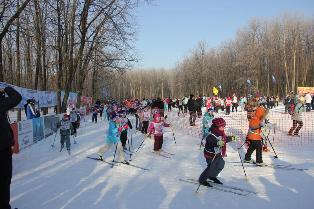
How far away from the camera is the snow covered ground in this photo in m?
8.30

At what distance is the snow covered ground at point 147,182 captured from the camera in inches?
327

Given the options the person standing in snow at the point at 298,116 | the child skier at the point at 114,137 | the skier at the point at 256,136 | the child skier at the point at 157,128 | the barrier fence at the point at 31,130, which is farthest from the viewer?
the person standing in snow at the point at 298,116

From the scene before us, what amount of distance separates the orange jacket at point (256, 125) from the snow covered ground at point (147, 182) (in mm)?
953

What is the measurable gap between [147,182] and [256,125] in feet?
13.4

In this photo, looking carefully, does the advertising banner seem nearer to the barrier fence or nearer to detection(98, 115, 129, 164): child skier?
the barrier fence

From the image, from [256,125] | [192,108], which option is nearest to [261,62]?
[192,108]

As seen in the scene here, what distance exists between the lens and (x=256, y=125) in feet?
40.6

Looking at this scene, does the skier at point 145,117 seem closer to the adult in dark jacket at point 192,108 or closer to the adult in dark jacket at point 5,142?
the adult in dark jacket at point 192,108

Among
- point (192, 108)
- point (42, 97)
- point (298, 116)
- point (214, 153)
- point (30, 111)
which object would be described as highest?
point (42, 97)

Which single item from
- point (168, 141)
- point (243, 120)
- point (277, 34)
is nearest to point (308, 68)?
point (277, 34)

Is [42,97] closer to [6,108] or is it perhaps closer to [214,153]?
[214,153]

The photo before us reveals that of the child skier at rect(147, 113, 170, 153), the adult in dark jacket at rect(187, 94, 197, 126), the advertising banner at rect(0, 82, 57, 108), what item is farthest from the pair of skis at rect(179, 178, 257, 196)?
the adult in dark jacket at rect(187, 94, 197, 126)

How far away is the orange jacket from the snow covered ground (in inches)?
37.5

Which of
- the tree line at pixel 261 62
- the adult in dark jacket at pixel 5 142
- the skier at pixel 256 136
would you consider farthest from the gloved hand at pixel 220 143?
the tree line at pixel 261 62
